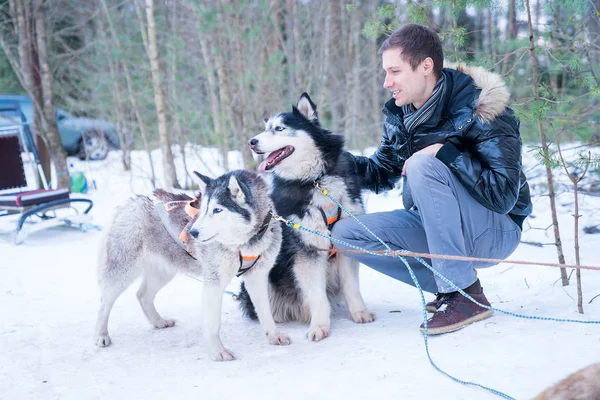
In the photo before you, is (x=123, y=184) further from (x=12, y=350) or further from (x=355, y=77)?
(x=12, y=350)

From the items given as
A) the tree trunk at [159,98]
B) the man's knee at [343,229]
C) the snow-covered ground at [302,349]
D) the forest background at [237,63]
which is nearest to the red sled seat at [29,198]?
the tree trunk at [159,98]

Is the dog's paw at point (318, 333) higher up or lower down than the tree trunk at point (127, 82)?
lower down

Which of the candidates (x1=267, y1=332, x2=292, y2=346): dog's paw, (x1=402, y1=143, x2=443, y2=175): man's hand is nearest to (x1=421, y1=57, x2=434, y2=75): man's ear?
(x1=402, y1=143, x2=443, y2=175): man's hand

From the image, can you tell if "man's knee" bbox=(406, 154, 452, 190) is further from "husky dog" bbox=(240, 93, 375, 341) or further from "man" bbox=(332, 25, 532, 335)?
"husky dog" bbox=(240, 93, 375, 341)

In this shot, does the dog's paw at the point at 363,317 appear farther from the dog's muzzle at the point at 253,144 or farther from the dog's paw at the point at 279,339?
the dog's muzzle at the point at 253,144

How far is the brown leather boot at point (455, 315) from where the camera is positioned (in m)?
2.25

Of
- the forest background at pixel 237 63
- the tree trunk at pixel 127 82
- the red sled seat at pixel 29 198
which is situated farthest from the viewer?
the tree trunk at pixel 127 82

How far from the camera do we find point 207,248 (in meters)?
2.41

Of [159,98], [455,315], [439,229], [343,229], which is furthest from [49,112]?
[455,315]

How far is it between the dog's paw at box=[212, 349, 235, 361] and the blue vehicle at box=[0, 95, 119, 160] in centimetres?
949

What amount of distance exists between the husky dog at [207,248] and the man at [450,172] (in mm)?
485

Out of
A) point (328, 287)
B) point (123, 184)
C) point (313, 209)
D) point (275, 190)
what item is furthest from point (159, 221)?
point (123, 184)

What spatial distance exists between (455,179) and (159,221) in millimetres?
1535

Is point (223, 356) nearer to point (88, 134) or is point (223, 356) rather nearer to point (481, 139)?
point (481, 139)
